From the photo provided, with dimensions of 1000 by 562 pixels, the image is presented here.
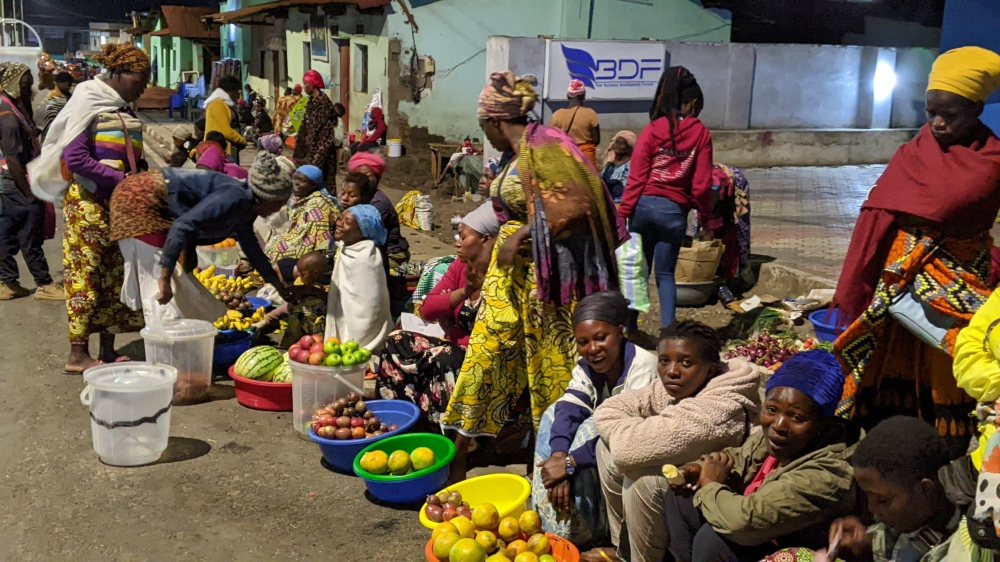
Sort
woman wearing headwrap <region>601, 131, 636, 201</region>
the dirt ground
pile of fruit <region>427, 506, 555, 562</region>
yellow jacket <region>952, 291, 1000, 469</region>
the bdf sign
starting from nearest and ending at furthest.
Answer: yellow jacket <region>952, 291, 1000, 469</region>, pile of fruit <region>427, 506, 555, 562</region>, the dirt ground, woman wearing headwrap <region>601, 131, 636, 201</region>, the bdf sign

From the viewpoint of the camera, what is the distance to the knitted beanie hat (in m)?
5.75

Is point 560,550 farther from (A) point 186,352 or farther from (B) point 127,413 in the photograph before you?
(A) point 186,352

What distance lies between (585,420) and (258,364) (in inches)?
99.5

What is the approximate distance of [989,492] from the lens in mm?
Result: 2428

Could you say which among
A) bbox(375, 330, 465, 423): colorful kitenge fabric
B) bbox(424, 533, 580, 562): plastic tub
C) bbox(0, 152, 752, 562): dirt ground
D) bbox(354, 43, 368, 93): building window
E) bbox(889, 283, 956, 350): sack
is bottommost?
bbox(0, 152, 752, 562): dirt ground

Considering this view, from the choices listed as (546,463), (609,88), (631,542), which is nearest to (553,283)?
(546,463)

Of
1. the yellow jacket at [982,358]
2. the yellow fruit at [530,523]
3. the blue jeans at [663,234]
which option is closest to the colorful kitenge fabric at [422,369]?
the yellow fruit at [530,523]

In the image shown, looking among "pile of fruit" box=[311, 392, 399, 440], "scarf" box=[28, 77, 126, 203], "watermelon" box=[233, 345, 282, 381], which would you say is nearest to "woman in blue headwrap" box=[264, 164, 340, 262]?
"watermelon" box=[233, 345, 282, 381]

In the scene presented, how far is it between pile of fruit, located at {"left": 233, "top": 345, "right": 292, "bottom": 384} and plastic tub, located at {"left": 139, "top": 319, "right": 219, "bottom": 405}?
0.70 ft

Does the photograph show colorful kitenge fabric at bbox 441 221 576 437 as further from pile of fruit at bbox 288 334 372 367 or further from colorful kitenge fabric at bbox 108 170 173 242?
colorful kitenge fabric at bbox 108 170 173 242

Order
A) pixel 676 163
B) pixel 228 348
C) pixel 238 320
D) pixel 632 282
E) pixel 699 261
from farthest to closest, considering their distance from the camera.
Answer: pixel 699 261 < pixel 238 320 < pixel 676 163 < pixel 228 348 < pixel 632 282

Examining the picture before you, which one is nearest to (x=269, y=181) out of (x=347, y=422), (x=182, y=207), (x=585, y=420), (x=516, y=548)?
(x=182, y=207)

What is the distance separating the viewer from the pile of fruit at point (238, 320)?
672cm

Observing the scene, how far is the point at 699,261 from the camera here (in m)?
7.99
